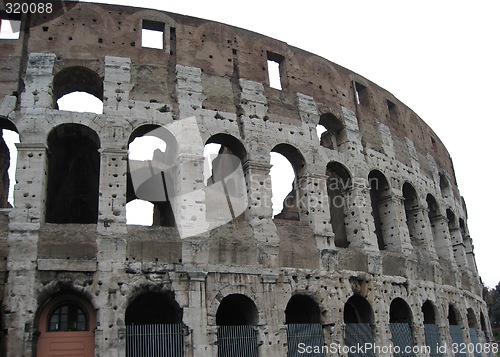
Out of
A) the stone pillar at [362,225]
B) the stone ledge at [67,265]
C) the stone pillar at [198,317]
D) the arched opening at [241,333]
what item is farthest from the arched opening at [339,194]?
the stone ledge at [67,265]

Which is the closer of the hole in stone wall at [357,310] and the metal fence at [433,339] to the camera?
the hole in stone wall at [357,310]

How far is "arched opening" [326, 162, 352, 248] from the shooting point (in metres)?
15.2

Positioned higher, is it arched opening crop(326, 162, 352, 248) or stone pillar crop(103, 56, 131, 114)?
stone pillar crop(103, 56, 131, 114)

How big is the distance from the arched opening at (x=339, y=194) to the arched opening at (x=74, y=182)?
703 cm

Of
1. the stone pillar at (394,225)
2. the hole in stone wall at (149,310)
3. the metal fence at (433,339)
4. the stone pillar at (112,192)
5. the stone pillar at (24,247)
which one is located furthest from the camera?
the stone pillar at (394,225)

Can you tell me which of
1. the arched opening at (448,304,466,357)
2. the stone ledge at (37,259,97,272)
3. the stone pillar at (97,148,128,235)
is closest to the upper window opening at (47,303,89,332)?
the stone ledge at (37,259,97,272)

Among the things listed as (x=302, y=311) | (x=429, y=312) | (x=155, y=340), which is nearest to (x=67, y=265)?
(x=155, y=340)

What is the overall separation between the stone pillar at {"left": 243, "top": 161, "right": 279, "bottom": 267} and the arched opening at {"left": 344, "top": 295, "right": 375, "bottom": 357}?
2842 millimetres

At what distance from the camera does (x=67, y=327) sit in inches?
427

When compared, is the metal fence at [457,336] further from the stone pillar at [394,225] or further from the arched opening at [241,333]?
the arched opening at [241,333]

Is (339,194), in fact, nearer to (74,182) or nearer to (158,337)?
(158,337)

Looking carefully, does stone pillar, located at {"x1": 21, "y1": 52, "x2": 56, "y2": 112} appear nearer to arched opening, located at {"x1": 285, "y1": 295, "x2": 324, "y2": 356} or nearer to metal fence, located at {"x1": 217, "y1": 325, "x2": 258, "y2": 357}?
metal fence, located at {"x1": 217, "y1": 325, "x2": 258, "y2": 357}

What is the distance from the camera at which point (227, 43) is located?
14.5 meters

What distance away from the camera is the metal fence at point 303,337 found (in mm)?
12078
